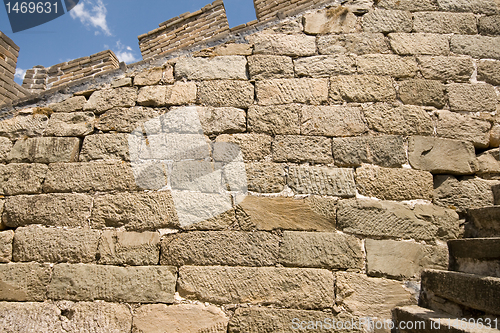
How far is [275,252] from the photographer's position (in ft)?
7.44

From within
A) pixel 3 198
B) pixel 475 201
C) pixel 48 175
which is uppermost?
pixel 475 201

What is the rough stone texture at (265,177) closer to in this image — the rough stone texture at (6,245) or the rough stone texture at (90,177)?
the rough stone texture at (90,177)

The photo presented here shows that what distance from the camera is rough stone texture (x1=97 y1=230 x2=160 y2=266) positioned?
2.30 meters

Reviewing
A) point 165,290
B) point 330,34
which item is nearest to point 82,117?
point 165,290

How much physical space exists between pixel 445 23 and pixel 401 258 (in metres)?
2.20

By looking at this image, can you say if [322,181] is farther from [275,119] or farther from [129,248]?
[129,248]

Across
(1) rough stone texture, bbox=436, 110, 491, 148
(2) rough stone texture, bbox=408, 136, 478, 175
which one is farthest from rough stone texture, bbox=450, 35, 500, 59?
(2) rough stone texture, bbox=408, 136, 478, 175

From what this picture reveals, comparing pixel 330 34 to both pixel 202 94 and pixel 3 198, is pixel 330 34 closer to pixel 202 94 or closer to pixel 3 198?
pixel 202 94

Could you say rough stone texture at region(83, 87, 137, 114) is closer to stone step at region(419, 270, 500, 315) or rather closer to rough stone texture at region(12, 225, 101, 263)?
rough stone texture at region(12, 225, 101, 263)

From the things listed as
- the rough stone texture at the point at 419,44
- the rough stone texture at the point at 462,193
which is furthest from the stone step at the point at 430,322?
the rough stone texture at the point at 419,44

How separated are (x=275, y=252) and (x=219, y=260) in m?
0.40

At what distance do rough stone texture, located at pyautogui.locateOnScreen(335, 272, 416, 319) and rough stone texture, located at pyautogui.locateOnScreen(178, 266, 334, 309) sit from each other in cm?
9

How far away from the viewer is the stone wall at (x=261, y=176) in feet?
7.23

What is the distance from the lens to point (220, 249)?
2.29 meters
